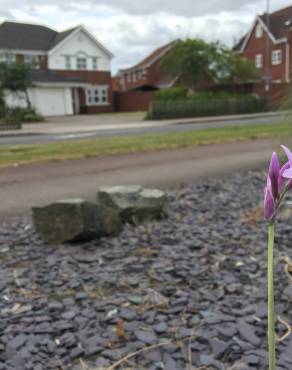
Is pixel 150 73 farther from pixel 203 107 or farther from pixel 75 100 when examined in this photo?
pixel 203 107

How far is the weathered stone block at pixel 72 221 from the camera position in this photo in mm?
3725

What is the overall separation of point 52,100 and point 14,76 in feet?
24.1

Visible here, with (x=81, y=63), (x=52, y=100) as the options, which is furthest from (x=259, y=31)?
(x=52, y=100)

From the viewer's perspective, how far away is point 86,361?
2.07m

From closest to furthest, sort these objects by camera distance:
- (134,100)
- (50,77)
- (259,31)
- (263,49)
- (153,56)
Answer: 1. (50,77)
2. (134,100)
3. (263,49)
4. (259,31)
5. (153,56)

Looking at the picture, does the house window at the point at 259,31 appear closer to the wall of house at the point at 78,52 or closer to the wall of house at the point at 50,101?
the wall of house at the point at 78,52

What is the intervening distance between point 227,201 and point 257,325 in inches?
115

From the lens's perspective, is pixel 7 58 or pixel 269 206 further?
pixel 7 58

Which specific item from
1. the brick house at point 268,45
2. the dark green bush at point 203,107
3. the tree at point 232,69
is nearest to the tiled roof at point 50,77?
the dark green bush at point 203,107

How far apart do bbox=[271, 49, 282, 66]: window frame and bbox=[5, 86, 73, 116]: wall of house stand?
20364 mm

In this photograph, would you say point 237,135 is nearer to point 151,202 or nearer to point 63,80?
point 151,202

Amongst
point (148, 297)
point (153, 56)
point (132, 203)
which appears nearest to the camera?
point (148, 297)

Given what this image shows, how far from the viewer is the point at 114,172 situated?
24.4 feet

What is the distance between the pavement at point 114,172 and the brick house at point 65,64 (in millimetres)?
27028
